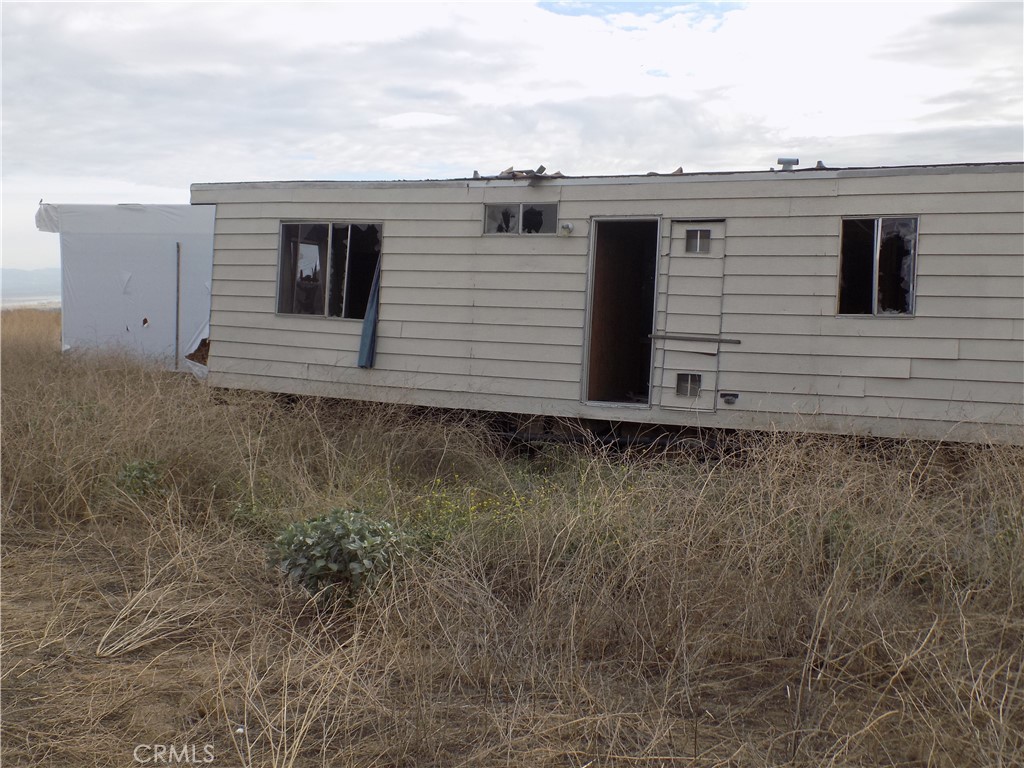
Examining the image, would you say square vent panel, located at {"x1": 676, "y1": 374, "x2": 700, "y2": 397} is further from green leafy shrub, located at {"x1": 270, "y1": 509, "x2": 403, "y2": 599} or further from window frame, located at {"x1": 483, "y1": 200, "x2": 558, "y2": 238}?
green leafy shrub, located at {"x1": 270, "y1": 509, "x2": 403, "y2": 599}

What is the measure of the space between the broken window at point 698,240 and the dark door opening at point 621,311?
406mm

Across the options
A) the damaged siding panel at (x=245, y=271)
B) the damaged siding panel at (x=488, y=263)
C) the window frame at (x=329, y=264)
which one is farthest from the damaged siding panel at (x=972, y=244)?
the damaged siding panel at (x=245, y=271)

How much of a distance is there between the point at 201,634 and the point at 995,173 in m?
6.48

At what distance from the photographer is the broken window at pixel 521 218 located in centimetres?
866

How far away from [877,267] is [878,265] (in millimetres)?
18

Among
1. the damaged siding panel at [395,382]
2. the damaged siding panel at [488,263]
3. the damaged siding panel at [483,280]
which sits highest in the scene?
the damaged siding panel at [488,263]

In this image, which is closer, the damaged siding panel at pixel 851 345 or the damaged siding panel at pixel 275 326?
the damaged siding panel at pixel 851 345

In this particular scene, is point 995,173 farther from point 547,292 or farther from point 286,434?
point 286,434

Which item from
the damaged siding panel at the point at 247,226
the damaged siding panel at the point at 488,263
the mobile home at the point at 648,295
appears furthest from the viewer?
the damaged siding panel at the point at 247,226

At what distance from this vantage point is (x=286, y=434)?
25.4ft

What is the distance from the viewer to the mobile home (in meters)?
7.20

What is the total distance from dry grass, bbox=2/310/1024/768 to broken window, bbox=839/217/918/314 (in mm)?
1926

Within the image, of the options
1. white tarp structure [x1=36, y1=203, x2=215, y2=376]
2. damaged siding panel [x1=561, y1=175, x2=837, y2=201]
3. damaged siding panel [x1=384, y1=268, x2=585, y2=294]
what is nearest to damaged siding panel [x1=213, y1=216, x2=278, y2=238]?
damaged siding panel [x1=384, y1=268, x2=585, y2=294]

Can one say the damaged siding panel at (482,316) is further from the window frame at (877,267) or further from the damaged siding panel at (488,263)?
the window frame at (877,267)
